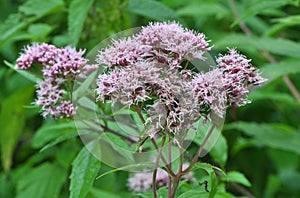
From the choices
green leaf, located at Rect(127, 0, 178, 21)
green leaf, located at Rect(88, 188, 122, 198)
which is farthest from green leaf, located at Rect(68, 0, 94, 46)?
green leaf, located at Rect(88, 188, 122, 198)

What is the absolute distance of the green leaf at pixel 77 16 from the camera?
1.73m

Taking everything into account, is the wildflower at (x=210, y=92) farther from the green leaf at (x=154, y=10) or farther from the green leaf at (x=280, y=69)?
the green leaf at (x=280, y=69)

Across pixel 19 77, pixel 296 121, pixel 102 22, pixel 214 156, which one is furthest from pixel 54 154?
pixel 296 121

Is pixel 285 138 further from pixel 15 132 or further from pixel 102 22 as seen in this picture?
pixel 15 132

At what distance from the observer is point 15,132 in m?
2.35

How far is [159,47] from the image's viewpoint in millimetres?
1186

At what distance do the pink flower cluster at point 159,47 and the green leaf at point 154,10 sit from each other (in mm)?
590

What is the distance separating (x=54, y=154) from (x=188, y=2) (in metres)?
1.01

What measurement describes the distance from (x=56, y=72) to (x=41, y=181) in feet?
3.08

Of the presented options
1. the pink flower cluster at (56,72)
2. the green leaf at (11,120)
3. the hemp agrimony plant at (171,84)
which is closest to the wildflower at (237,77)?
the hemp agrimony plant at (171,84)

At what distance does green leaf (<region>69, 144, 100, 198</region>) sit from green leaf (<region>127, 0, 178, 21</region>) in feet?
1.85

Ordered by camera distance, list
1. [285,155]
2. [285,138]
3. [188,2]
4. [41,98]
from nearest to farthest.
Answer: [41,98] < [285,138] < [285,155] < [188,2]

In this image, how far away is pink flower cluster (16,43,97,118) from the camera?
4.50 ft

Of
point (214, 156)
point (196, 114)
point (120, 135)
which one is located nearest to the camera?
point (196, 114)
